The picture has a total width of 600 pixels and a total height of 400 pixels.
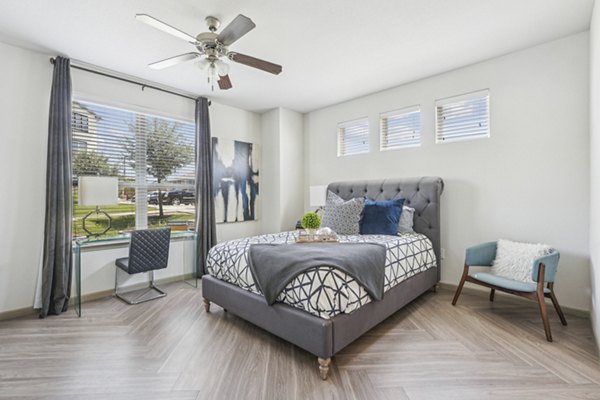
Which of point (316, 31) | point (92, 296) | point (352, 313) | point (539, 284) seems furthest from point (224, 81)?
point (539, 284)

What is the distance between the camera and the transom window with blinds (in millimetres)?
3234

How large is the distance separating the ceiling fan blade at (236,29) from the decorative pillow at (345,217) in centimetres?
214

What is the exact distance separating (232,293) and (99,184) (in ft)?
6.16

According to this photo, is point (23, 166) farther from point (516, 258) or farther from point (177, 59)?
point (516, 258)

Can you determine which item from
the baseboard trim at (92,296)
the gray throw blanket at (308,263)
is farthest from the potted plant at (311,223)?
the baseboard trim at (92,296)

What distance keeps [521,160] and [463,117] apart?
81 centimetres

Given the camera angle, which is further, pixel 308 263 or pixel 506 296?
pixel 506 296

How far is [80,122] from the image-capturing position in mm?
3203

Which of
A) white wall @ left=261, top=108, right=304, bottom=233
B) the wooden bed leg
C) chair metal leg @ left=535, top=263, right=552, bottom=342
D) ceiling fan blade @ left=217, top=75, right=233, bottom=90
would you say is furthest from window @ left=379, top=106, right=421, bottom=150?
the wooden bed leg

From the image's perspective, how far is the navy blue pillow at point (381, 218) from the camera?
3.22 m

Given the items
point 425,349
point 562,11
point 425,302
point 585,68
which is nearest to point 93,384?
point 425,349

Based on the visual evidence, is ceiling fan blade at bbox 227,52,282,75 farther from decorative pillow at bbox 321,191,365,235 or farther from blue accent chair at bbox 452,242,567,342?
blue accent chair at bbox 452,242,567,342

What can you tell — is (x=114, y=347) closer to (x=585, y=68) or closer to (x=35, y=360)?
(x=35, y=360)

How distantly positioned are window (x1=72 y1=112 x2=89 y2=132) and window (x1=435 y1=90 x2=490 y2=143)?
4.23m
